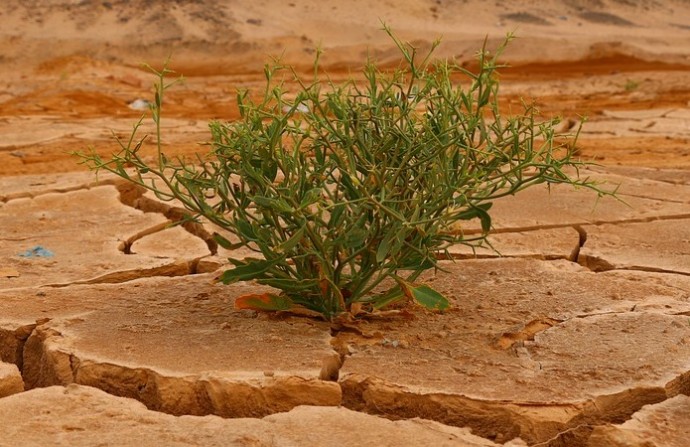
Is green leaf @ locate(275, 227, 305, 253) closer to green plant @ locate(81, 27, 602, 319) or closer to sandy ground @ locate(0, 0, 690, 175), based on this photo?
green plant @ locate(81, 27, 602, 319)

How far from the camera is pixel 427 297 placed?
2.27 m

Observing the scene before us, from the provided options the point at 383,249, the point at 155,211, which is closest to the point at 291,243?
the point at 383,249

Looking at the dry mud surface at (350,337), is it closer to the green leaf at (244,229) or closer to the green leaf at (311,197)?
the green leaf at (244,229)

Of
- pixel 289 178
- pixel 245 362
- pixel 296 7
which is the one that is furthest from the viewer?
pixel 296 7

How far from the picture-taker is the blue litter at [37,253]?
299cm

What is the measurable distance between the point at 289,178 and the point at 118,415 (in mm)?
614

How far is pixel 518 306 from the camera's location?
96.3 inches

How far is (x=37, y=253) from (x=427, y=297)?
4.06ft

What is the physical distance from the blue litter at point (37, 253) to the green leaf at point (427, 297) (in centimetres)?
115

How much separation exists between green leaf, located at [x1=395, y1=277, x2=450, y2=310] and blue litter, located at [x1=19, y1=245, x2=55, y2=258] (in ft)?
3.78

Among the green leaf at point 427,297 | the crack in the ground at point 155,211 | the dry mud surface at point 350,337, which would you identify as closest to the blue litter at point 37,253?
the dry mud surface at point 350,337

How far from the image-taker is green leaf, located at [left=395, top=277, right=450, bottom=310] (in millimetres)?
2266

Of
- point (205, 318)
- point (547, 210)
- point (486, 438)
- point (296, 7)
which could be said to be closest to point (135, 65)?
point (296, 7)

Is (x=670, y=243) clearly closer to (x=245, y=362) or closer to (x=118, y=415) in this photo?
(x=245, y=362)
